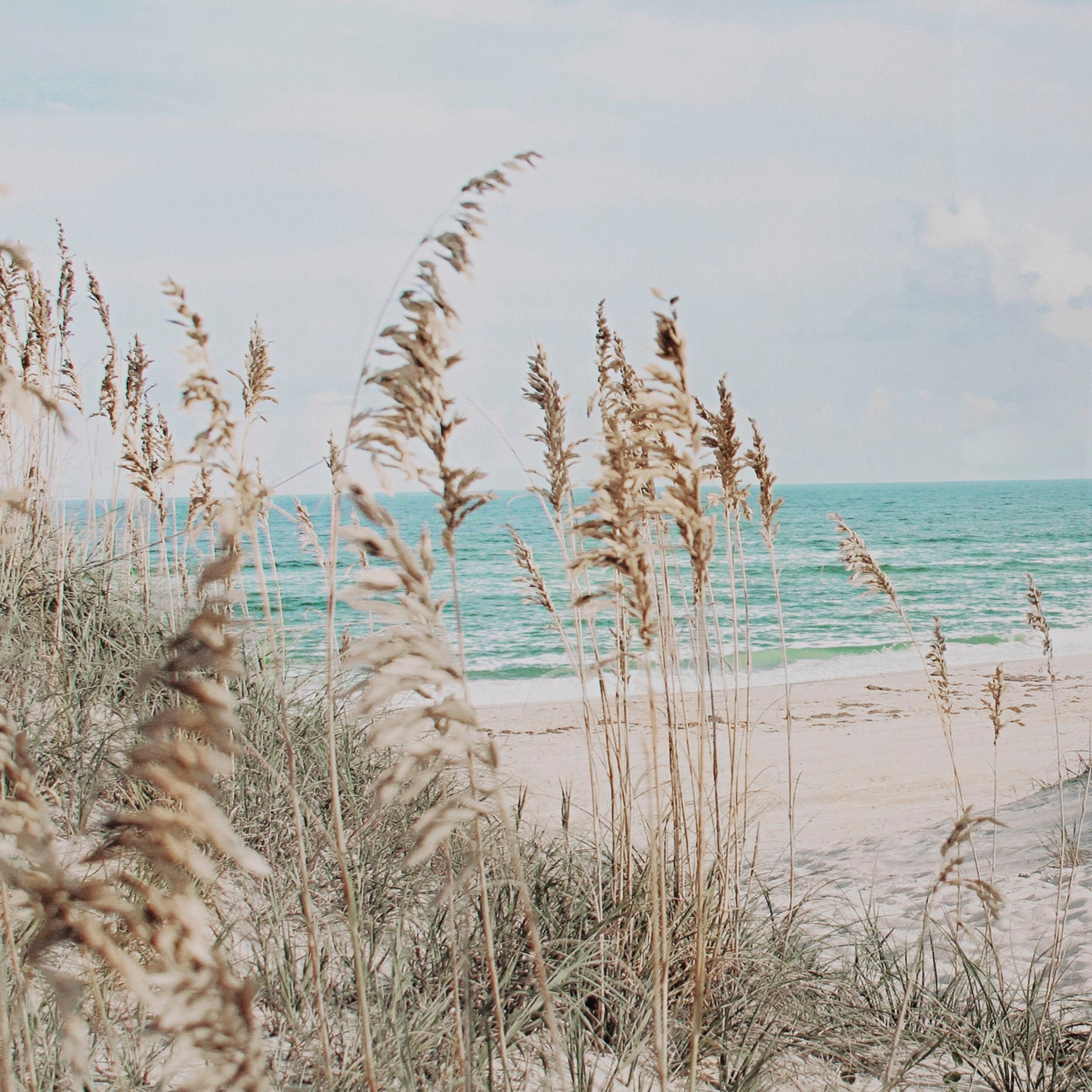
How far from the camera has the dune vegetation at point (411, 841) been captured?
912mm

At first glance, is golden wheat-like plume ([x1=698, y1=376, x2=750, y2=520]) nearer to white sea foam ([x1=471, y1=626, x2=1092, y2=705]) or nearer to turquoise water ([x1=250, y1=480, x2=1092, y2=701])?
turquoise water ([x1=250, y1=480, x2=1092, y2=701])

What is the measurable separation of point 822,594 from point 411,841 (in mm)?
23072

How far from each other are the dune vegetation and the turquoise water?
13.0 inches

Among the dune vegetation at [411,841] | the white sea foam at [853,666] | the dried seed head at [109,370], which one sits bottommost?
the white sea foam at [853,666]

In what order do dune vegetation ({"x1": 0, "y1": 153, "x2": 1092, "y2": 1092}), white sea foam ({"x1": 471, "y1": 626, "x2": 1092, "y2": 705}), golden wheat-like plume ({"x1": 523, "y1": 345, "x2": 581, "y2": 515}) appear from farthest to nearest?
white sea foam ({"x1": 471, "y1": 626, "x2": 1092, "y2": 705}) → golden wheat-like plume ({"x1": 523, "y1": 345, "x2": 581, "y2": 515}) → dune vegetation ({"x1": 0, "y1": 153, "x2": 1092, "y2": 1092})

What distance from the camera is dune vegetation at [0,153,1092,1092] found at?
91 centimetres

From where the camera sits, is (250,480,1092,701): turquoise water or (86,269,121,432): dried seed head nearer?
(86,269,121,432): dried seed head

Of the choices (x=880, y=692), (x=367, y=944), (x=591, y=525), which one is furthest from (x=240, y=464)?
(x=880, y=692)

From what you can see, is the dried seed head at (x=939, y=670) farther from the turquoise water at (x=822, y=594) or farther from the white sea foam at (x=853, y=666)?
the white sea foam at (x=853, y=666)

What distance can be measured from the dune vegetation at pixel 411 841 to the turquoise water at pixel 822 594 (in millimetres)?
329

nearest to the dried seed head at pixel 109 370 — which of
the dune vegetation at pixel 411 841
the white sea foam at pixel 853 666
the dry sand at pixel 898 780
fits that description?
the dune vegetation at pixel 411 841

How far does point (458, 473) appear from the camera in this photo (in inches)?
52.2

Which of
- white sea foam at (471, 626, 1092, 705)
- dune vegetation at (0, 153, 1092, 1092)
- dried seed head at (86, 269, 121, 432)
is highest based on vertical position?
dried seed head at (86, 269, 121, 432)

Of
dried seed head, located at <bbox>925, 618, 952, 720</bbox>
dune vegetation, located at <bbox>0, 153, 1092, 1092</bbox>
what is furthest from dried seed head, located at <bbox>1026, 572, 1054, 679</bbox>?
dried seed head, located at <bbox>925, 618, 952, 720</bbox>
